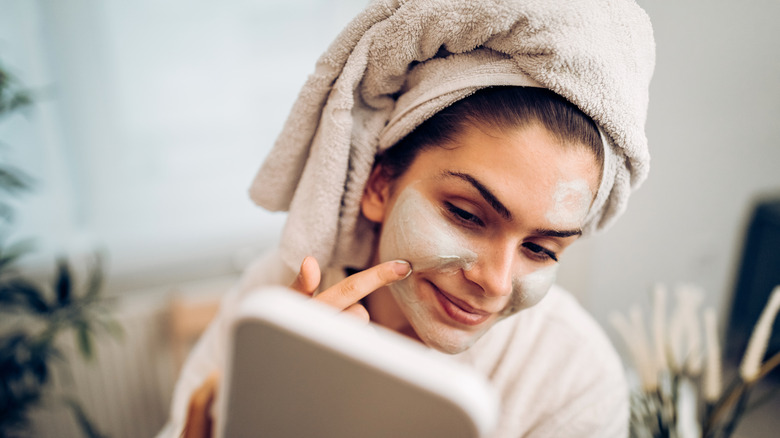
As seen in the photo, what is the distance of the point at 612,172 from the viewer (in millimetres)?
488

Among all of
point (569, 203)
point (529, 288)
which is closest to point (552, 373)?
point (529, 288)

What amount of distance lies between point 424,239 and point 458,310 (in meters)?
0.10

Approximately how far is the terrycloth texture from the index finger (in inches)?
4.7

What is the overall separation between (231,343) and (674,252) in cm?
97

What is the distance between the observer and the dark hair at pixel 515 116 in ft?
1.46

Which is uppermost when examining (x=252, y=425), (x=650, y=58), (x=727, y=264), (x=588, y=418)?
(x=650, y=58)

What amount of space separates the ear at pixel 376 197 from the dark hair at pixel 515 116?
0.09 m

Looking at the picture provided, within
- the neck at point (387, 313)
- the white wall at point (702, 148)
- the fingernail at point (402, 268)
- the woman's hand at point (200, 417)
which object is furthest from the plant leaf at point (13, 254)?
the white wall at point (702, 148)

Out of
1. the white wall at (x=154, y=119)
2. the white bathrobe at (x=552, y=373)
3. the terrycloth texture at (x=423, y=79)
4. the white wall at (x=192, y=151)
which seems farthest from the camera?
the white wall at (x=154, y=119)

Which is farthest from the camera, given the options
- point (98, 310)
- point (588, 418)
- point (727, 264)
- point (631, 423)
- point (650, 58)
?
point (98, 310)

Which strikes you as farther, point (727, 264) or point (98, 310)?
point (98, 310)

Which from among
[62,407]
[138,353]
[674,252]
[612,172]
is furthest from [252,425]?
[62,407]

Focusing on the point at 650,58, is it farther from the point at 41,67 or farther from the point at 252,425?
the point at 41,67

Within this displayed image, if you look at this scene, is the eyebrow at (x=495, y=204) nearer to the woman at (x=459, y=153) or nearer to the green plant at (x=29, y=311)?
the woman at (x=459, y=153)
